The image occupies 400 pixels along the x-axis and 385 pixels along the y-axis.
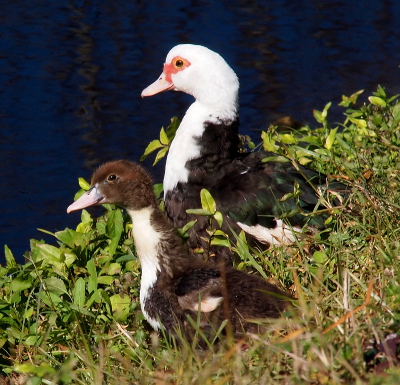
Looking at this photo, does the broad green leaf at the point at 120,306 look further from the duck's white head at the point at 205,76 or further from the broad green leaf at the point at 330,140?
the broad green leaf at the point at 330,140

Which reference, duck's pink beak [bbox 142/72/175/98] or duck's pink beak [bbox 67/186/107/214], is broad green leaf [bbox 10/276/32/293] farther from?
duck's pink beak [bbox 142/72/175/98]

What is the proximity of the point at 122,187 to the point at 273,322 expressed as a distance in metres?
1.40

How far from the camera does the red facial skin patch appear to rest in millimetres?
5234

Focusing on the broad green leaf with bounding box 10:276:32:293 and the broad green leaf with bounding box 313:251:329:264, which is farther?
the broad green leaf with bounding box 10:276:32:293

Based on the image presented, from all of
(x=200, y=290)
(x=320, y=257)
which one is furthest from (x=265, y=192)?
(x=200, y=290)

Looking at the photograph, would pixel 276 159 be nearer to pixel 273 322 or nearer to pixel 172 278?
pixel 172 278

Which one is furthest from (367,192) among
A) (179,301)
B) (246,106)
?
(246,106)

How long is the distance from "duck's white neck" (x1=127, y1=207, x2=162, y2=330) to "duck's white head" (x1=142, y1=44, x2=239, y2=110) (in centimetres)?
116

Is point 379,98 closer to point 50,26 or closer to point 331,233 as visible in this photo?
point 331,233

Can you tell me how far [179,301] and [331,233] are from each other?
91cm

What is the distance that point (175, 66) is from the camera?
5324 millimetres

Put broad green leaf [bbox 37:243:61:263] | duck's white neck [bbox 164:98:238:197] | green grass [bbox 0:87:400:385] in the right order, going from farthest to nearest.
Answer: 1. duck's white neck [bbox 164:98:238:197]
2. broad green leaf [bbox 37:243:61:263]
3. green grass [bbox 0:87:400:385]

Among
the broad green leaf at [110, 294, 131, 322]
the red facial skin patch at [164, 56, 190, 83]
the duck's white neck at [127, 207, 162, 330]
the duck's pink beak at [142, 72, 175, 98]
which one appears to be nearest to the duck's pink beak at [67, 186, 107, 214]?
the duck's white neck at [127, 207, 162, 330]

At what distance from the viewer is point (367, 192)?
13.2 ft
